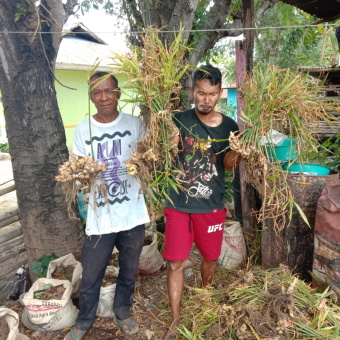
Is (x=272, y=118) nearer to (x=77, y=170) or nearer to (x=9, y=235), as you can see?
(x=77, y=170)

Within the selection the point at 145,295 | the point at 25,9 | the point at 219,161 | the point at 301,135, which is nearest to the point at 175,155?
the point at 219,161

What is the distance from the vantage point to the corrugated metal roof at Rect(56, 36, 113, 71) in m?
8.72

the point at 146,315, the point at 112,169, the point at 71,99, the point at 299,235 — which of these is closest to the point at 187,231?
the point at 112,169

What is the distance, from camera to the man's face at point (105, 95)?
2.14m

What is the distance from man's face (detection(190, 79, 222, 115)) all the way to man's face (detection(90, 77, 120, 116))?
1.84 feet

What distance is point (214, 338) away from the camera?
84.7 inches

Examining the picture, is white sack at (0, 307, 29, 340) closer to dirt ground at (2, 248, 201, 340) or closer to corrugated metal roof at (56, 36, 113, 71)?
dirt ground at (2, 248, 201, 340)

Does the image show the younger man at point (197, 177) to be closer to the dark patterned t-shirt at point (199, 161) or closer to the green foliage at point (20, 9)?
the dark patterned t-shirt at point (199, 161)

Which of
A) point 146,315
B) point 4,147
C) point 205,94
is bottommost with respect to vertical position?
point 4,147

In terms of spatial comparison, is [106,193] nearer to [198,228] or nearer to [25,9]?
[198,228]

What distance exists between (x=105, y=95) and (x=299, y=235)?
76.4 inches

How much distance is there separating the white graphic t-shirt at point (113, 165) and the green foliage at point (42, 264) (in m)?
0.96

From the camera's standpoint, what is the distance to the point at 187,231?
246 cm

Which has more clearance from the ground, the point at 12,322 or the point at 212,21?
the point at 212,21
